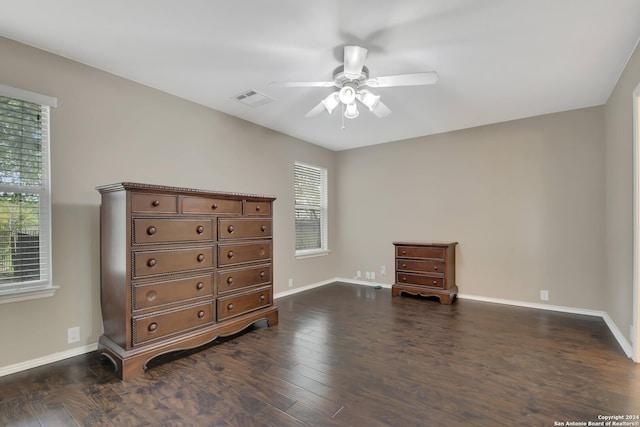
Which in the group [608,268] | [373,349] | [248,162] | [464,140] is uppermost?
[464,140]

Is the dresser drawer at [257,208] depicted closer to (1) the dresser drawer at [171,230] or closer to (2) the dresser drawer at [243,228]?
(2) the dresser drawer at [243,228]

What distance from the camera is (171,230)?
2537 mm

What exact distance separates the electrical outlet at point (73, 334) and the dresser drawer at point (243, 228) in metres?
1.39

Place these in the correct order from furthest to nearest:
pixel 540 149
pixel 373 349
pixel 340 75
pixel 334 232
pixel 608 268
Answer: pixel 334 232, pixel 540 149, pixel 608 268, pixel 373 349, pixel 340 75

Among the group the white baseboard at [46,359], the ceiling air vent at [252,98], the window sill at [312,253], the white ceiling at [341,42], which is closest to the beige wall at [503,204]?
the window sill at [312,253]

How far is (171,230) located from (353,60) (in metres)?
2.01

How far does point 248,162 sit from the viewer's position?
4.20 metres

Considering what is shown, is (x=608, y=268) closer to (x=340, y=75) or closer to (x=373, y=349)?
(x=373, y=349)

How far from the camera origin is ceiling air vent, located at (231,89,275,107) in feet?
10.7

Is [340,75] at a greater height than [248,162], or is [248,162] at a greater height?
[340,75]

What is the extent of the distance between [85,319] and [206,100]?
248cm

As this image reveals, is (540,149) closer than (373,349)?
No

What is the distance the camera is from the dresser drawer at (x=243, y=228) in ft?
9.64

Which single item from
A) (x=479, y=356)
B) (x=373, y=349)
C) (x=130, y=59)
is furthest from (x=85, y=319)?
(x=479, y=356)
